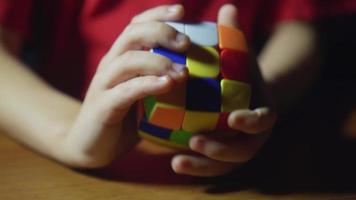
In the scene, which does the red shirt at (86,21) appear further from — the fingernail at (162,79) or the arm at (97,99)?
the fingernail at (162,79)

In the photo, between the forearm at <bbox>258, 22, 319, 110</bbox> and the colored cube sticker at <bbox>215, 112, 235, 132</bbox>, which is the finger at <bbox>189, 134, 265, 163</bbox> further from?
the forearm at <bbox>258, 22, 319, 110</bbox>

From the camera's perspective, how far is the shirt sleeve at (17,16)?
0.69 m

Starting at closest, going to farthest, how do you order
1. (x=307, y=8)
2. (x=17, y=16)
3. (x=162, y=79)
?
(x=162, y=79) → (x=17, y=16) → (x=307, y=8)

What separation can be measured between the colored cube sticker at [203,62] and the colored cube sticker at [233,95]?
0.01 m

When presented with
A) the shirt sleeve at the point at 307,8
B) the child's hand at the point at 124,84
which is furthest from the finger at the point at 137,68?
the shirt sleeve at the point at 307,8

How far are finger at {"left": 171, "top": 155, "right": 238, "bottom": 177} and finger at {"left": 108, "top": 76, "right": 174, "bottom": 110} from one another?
0.22 feet

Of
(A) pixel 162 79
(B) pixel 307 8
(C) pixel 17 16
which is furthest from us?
(B) pixel 307 8

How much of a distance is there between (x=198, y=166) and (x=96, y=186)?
0.30 feet

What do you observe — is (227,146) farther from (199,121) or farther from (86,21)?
(86,21)

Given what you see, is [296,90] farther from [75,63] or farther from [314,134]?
[75,63]

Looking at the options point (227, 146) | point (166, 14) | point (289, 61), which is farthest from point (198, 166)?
point (289, 61)

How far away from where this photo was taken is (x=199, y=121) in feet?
1.68

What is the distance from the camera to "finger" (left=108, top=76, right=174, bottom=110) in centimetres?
49

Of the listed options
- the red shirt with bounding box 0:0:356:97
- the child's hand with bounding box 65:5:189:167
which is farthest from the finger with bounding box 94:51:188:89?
the red shirt with bounding box 0:0:356:97
